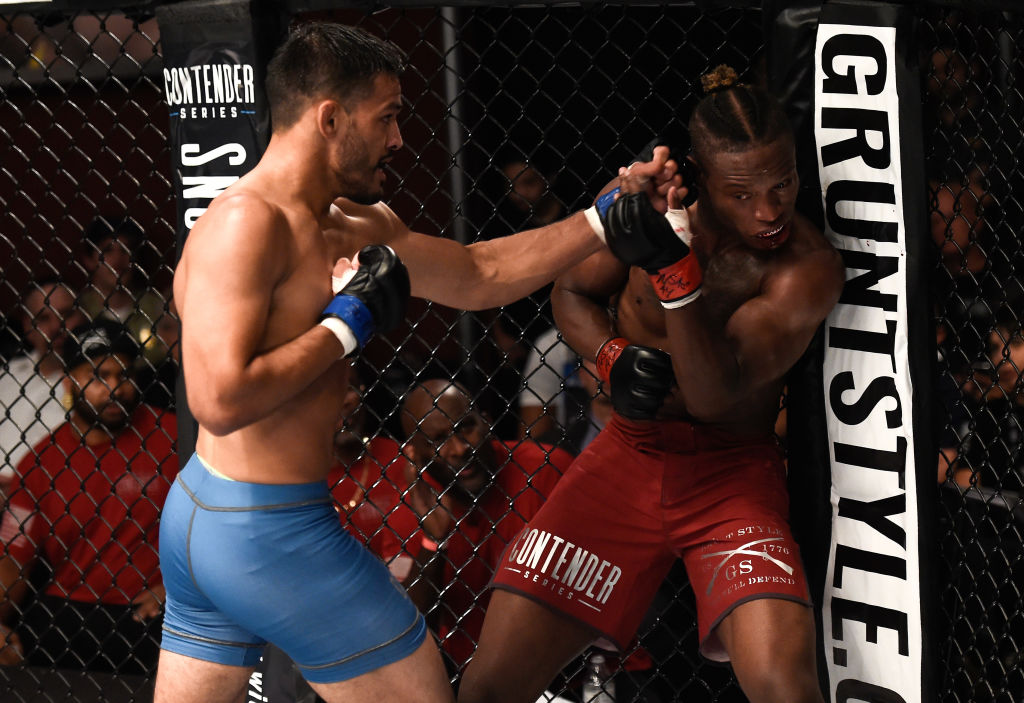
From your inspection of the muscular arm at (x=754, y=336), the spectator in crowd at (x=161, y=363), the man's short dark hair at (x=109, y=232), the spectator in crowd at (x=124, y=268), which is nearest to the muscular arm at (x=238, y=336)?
the muscular arm at (x=754, y=336)

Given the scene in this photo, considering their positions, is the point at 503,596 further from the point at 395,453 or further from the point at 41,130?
the point at 41,130

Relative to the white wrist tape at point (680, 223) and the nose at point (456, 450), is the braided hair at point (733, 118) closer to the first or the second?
the white wrist tape at point (680, 223)

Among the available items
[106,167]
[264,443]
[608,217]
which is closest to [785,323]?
[608,217]

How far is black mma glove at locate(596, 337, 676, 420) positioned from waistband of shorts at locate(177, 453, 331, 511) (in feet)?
2.03

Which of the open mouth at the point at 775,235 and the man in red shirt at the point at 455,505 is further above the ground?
the open mouth at the point at 775,235

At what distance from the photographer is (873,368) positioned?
2.01 m

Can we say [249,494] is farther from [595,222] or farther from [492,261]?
[595,222]

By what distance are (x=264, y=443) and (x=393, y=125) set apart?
551 millimetres

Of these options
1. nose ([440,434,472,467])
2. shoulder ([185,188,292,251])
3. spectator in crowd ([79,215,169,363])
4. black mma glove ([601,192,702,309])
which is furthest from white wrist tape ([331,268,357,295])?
spectator in crowd ([79,215,169,363])

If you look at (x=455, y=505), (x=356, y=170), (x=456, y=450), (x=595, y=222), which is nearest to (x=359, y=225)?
(x=356, y=170)

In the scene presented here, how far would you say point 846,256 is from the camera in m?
2.03

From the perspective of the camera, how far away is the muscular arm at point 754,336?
1979 mm

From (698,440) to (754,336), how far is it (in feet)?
0.80

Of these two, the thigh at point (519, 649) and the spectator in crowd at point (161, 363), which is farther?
the spectator in crowd at point (161, 363)
